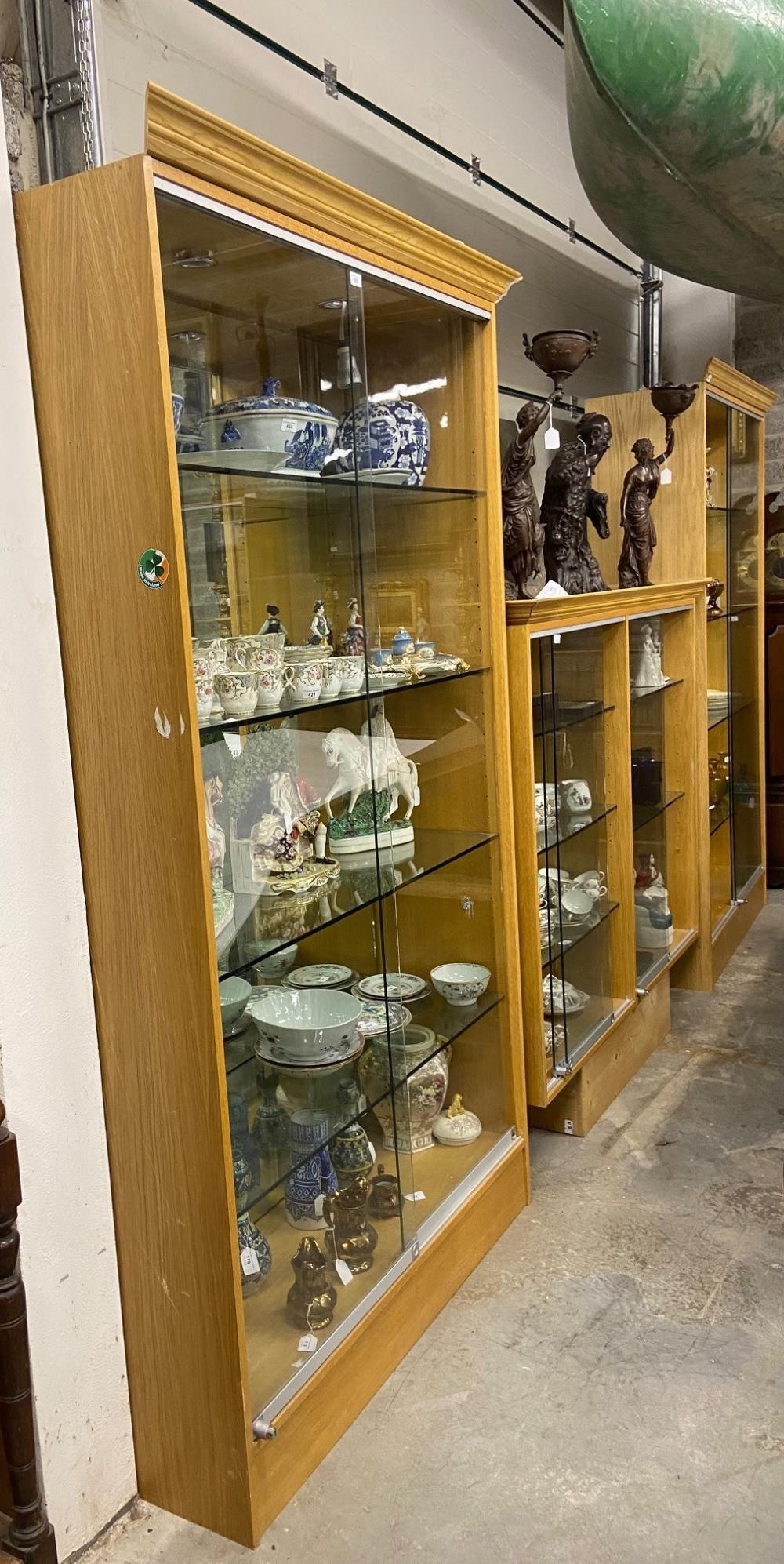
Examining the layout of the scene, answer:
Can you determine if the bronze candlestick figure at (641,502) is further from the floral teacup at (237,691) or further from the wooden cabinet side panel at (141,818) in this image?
the wooden cabinet side panel at (141,818)

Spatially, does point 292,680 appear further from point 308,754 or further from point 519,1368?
point 519,1368

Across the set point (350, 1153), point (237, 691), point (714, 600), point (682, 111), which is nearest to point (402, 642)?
point (237, 691)

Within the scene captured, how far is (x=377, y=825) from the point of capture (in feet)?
7.23

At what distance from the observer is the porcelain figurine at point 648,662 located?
3441 millimetres

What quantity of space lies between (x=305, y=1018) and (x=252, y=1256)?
1.31ft

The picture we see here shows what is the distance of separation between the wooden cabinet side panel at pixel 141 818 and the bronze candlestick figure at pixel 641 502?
2.21 m

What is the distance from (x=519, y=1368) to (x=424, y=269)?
204cm

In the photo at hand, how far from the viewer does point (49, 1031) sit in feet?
5.41

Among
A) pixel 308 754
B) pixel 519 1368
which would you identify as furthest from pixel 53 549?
pixel 519 1368

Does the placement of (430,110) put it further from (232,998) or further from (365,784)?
(232,998)

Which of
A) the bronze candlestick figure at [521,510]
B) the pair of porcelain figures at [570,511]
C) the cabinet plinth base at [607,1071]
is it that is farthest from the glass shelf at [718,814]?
the bronze candlestick figure at [521,510]

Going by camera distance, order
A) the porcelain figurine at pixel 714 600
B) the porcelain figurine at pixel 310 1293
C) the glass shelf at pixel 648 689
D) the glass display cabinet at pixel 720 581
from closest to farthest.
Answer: the porcelain figurine at pixel 310 1293 → the glass shelf at pixel 648 689 → the glass display cabinet at pixel 720 581 → the porcelain figurine at pixel 714 600

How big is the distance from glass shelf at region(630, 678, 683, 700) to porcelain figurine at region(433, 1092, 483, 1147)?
1298mm

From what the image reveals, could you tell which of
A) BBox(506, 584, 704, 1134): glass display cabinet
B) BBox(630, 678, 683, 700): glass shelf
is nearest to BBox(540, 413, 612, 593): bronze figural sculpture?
BBox(506, 584, 704, 1134): glass display cabinet
